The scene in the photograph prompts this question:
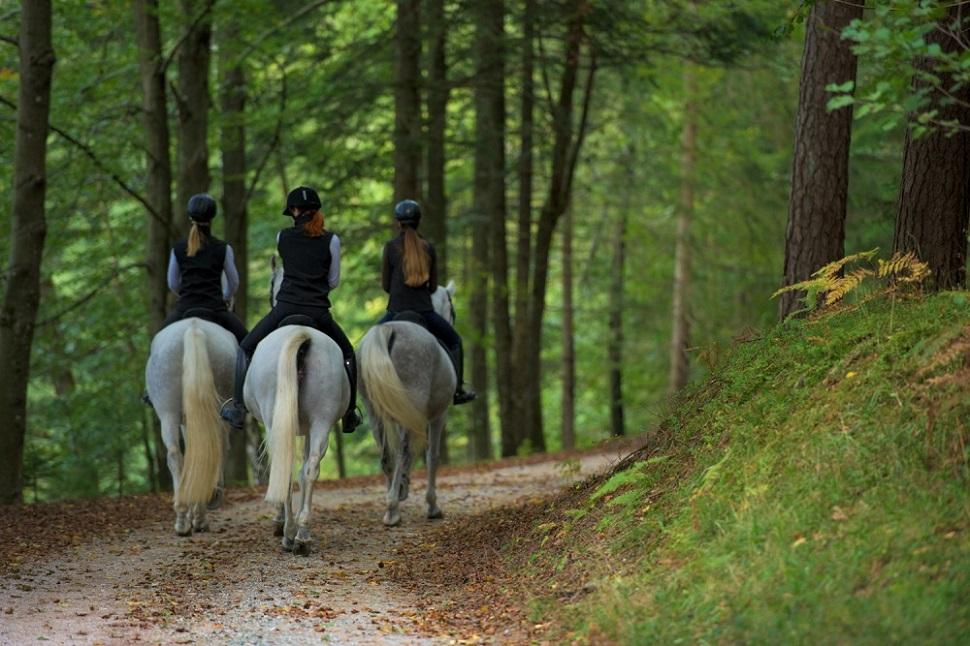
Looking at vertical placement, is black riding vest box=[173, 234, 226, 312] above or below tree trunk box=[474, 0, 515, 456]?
below

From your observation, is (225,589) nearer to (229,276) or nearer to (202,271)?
(202,271)

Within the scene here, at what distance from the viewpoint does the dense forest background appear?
18.2 m

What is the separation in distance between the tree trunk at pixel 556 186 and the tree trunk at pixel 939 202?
11506 millimetres

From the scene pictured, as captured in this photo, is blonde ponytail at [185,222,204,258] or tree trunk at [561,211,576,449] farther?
tree trunk at [561,211,576,449]

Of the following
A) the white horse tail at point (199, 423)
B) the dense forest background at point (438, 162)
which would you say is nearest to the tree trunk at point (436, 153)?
the dense forest background at point (438, 162)

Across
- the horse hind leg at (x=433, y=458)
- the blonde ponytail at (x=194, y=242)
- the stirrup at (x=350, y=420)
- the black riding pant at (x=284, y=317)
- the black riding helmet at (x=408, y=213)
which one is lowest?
the horse hind leg at (x=433, y=458)

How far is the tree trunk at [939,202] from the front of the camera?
29.8ft

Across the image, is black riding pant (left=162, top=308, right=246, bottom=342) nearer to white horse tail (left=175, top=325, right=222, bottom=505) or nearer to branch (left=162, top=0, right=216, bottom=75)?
white horse tail (left=175, top=325, right=222, bottom=505)

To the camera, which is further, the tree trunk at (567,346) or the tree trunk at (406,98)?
the tree trunk at (567,346)

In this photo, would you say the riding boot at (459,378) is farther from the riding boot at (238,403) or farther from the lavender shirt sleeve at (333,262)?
the riding boot at (238,403)

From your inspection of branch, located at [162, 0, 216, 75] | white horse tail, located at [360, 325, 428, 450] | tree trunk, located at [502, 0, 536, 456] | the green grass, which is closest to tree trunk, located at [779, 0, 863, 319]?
the green grass

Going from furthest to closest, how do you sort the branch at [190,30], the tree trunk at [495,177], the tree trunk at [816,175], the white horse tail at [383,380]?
the tree trunk at [495,177]
the branch at [190,30]
the white horse tail at [383,380]
the tree trunk at [816,175]

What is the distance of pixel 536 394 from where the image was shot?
2544 centimetres

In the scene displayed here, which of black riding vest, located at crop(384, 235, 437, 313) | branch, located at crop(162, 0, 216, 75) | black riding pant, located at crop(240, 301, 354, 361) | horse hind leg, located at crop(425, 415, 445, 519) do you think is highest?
branch, located at crop(162, 0, 216, 75)
